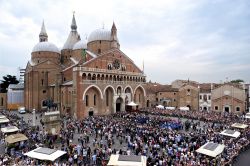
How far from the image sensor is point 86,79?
36781 millimetres

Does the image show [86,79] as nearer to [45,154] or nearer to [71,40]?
[45,154]

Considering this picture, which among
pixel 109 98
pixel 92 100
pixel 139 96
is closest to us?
pixel 92 100

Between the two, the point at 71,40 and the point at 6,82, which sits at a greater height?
the point at 71,40

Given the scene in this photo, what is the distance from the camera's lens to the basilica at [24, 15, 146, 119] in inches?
1448

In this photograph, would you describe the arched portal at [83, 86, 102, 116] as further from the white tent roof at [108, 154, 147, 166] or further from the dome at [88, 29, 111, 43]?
the white tent roof at [108, 154, 147, 166]

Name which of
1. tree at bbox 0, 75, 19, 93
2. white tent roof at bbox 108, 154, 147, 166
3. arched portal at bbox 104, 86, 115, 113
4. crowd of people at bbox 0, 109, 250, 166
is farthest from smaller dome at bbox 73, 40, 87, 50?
white tent roof at bbox 108, 154, 147, 166

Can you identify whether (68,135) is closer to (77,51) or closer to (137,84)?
(137,84)

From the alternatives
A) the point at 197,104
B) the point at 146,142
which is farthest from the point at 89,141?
the point at 197,104

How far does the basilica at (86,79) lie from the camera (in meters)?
36.8

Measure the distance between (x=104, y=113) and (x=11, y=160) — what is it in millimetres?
24216

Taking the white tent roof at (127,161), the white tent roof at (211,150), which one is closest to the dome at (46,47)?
the white tent roof at (127,161)

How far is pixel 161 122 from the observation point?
28359 mm

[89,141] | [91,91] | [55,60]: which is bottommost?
[89,141]

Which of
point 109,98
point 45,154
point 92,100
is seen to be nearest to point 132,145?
point 45,154
